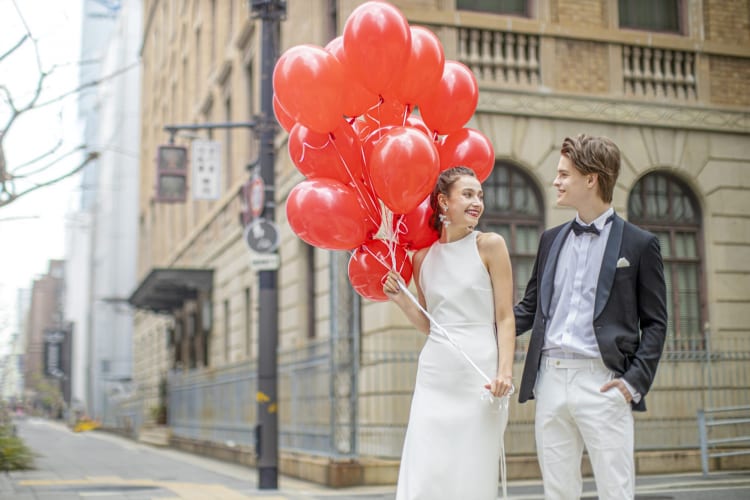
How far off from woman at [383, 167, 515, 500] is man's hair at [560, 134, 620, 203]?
1.72ft

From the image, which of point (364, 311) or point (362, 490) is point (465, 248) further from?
point (364, 311)

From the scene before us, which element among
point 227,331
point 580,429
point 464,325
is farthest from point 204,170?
point 580,429

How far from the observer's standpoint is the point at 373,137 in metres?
5.37

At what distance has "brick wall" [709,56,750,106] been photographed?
15.8 metres

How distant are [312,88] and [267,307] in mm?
7018

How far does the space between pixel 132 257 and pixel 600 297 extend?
5825 cm

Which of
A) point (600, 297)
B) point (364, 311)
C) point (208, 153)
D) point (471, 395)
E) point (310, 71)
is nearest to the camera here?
point (600, 297)

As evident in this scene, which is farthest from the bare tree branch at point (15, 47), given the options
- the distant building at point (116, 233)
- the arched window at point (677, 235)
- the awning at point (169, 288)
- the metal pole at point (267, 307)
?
the distant building at point (116, 233)

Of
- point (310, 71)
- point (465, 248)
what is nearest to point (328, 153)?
point (310, 71)

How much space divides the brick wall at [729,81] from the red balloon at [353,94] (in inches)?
462

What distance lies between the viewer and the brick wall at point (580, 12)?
15.3 meters

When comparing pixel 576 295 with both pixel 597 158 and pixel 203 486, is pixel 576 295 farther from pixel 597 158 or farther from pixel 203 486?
pixel 203 486

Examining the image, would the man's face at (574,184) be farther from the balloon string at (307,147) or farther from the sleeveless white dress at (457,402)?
the balloon string at (307,147)

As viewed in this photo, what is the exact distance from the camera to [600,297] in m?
4.20
